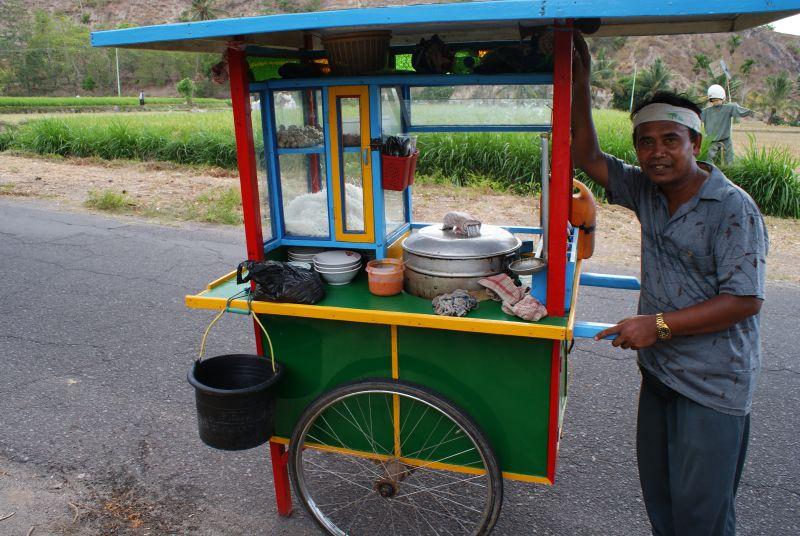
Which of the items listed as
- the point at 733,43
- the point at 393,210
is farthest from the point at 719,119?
the point at 733,43

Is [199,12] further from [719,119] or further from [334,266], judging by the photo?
[334,266]

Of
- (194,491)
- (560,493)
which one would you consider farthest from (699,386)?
(194,491)

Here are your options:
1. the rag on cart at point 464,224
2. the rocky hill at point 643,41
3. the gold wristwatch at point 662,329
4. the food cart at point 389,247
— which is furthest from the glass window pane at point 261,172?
the rocky hill at point 643,41

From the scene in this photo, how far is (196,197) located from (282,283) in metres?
8.24

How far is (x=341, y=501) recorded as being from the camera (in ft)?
9.72

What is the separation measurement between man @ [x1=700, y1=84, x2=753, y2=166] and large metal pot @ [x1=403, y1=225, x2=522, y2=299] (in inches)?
326

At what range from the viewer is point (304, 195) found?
285cm

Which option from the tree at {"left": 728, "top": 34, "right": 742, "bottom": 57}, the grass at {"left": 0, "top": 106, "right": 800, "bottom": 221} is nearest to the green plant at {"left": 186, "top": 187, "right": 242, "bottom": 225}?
the grass at {"left": 0, "top": 106, "right": 800, "bottom": 221}

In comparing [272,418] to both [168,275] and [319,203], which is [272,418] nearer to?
[319,203]

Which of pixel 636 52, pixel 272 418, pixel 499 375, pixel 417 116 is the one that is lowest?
pixel 272 418

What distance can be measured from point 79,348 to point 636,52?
80996mm

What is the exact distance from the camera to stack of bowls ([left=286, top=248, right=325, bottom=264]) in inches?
112

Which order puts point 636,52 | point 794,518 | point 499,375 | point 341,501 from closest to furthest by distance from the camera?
point 499,375, point 794,518, point 341,501, point 636,52

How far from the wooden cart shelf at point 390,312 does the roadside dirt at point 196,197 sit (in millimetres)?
4502
